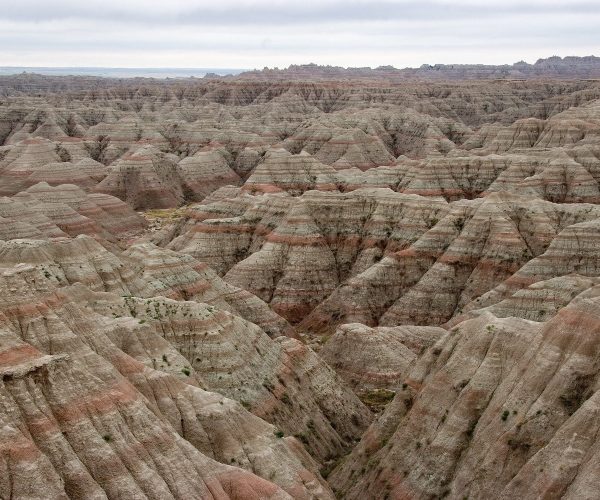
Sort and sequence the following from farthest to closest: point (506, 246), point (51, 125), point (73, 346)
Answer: point (51, 125)
point (506, 246)
point (73, 346)

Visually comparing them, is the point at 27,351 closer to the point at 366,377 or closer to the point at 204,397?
the point at 204,397

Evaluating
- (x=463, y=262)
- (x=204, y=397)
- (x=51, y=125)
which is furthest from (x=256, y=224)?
(x=51, y=125)

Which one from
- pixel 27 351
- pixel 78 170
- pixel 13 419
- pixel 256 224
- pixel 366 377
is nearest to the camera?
pixel 13 419

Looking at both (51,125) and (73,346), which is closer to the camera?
(73,346)

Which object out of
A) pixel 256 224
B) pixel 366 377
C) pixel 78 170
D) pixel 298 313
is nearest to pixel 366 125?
pixel 78 170

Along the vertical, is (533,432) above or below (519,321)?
below

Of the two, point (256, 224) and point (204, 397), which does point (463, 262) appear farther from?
point (204, 397)
